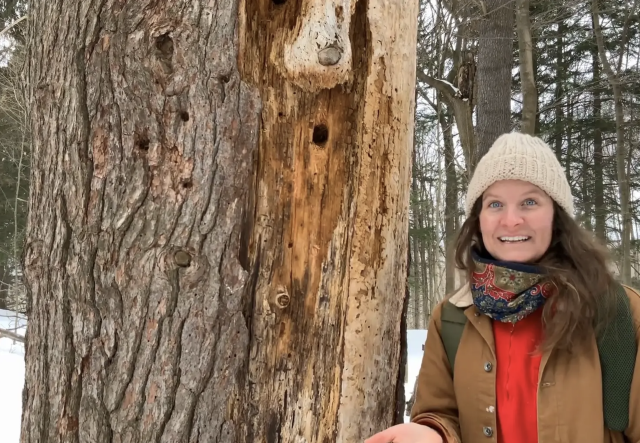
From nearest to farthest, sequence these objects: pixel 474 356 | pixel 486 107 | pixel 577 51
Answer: pixel 474 356, pixel 486 107, pixel 577 51

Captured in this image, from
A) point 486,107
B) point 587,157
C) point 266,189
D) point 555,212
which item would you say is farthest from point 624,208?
point 266,189

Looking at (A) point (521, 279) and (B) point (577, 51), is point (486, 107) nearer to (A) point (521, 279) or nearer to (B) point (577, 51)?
(A) point (521, 279)

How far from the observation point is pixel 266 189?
162cm

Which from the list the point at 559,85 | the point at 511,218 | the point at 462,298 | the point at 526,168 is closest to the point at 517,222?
the point at 511,218

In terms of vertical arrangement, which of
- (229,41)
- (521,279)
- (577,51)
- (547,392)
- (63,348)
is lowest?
(547,392)

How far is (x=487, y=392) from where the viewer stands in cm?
177

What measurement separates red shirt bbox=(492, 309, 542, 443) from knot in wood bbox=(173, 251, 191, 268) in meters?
1.07

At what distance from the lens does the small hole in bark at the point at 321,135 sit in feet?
5.57

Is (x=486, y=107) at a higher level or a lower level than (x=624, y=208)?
higher

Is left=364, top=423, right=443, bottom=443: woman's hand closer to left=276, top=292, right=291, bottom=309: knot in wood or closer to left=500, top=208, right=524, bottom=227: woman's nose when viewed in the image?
left=276, top=292, right=291, bottom=309: knot in wood

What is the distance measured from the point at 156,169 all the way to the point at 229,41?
1.38 ft

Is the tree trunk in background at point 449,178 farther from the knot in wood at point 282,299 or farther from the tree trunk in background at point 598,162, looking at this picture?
the knot in wood at point 282,299

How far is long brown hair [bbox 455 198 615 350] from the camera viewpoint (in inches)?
65.5

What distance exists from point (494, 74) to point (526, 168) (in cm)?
469
